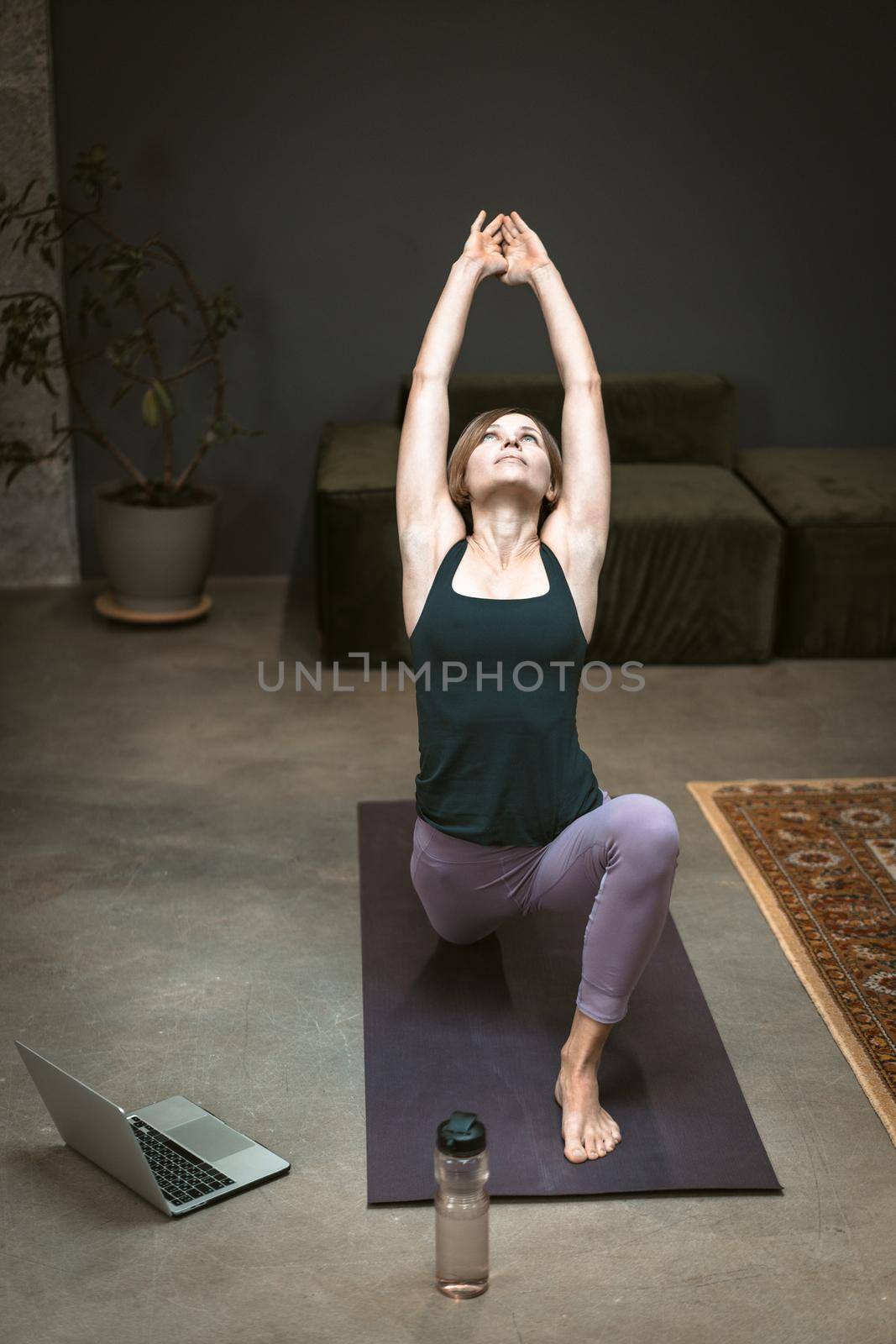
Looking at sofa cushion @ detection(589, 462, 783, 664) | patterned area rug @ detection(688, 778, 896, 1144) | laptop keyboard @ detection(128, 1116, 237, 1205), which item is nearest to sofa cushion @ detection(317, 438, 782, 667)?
sofa cushion @ detection(589, 462, 783, 664)

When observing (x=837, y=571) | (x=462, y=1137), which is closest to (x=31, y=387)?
(x=837, y=571)

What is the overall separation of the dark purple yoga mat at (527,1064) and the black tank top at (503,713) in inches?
14.1

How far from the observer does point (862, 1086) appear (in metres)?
2.39

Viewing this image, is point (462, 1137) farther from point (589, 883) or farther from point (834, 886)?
point (834, 886)

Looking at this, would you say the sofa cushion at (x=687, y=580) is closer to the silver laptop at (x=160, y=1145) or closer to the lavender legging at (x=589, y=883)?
the lavender legging at (x=589, y=883)

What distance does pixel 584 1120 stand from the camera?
7.36 feet

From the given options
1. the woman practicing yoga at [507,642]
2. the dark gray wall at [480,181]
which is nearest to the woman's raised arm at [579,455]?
the woman practicing yoga at [507,642]

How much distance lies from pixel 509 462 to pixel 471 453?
0.10m

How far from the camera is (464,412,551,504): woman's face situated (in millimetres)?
2408

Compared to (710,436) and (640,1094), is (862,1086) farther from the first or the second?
(710,436)

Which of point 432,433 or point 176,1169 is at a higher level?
point 432,433

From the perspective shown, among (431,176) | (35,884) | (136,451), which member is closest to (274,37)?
(431,176)

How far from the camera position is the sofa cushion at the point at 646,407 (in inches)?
186

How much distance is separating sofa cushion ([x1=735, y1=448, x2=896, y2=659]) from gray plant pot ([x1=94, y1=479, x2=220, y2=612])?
1.71 meters
